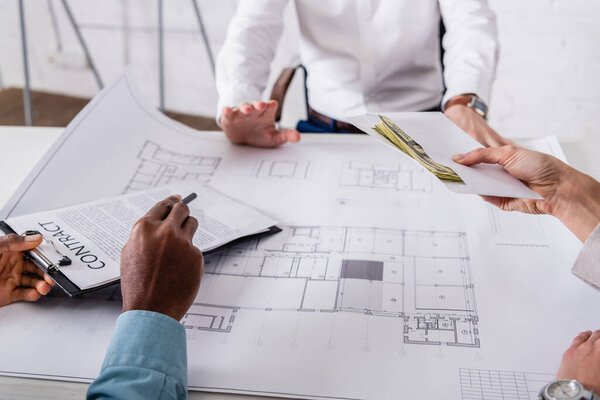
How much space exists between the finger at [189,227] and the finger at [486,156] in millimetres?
410

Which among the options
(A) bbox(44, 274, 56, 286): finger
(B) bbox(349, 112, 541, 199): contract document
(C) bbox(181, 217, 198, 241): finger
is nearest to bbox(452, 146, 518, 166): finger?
(B) bbox(349, 112, 541, 199): contract document

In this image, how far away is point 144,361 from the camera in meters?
0.65

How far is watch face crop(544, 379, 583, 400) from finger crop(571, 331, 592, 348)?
0.29 ft

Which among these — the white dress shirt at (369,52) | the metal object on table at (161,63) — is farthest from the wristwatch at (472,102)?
the metal object on table at (161,63)

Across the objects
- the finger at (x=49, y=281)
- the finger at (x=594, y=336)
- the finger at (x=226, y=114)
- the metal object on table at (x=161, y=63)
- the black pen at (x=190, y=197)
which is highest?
the finger at (x=594, y=336)

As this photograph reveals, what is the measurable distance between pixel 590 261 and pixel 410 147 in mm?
295

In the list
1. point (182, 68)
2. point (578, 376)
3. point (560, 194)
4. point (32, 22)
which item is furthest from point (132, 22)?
point (578, 376)

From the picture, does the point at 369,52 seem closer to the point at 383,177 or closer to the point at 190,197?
the point at 383,177

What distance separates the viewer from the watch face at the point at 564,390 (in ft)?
1.90

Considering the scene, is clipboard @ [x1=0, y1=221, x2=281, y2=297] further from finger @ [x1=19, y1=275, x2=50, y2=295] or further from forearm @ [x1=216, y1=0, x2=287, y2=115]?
forearm @ [x1=216, y1=0, x2=287, y2=115]

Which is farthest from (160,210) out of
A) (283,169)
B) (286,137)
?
(286,137)

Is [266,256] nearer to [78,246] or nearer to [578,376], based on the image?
[78,246]

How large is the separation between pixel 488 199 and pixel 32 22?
3.25 metres

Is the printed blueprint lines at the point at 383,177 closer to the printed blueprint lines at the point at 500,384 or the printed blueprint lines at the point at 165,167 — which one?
the printed blueprint lines at the point at 165,167
